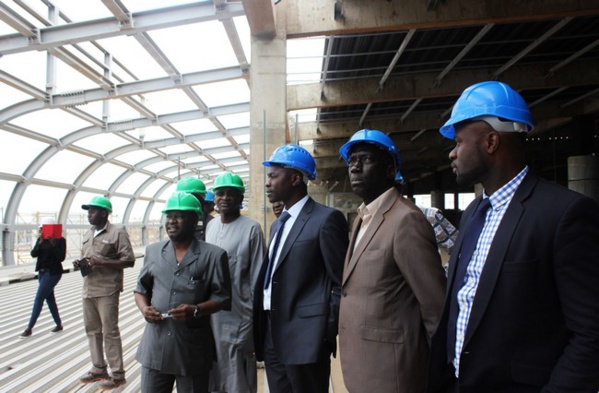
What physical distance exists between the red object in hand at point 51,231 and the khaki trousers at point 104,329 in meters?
3.20

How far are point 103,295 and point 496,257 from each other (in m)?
4.29

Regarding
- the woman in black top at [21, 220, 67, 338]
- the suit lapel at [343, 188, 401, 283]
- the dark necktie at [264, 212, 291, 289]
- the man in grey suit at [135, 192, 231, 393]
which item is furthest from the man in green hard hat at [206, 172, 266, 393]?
the woman in black top at [21, 220, 67, 338]

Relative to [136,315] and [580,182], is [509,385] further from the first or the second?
[580,182]

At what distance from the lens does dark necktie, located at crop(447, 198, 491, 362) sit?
171 cm

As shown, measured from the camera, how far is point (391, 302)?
2119 mm

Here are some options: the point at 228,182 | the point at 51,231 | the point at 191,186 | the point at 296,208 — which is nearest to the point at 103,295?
the point at 191,186

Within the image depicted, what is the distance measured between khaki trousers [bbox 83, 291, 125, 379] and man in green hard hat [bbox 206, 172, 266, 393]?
1659mm

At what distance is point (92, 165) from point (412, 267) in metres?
19.6

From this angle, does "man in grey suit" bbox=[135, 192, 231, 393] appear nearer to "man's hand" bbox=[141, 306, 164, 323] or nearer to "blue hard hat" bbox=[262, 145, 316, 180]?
"man's hand" bbox=[141, 306, 164, 323]

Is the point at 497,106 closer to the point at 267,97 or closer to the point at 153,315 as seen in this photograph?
the point at 153,315

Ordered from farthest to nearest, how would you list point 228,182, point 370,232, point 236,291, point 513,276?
1. point 228,182
2. point 236,291
3. point 370,232
4. point 513,276

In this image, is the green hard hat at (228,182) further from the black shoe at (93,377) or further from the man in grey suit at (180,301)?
the black shoe at (93,377)

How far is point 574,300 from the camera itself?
131cm

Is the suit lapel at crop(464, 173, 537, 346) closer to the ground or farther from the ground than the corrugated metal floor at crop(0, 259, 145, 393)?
farther from the ground
